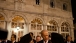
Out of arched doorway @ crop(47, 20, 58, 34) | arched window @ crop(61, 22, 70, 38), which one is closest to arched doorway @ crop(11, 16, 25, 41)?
arched doorway @ crop(47, 20, 58, 34)

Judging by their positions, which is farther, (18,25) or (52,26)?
(52,26)

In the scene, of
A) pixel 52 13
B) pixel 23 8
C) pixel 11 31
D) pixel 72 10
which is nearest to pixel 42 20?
pixel 52 13

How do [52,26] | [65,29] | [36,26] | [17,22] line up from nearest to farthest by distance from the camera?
[17,22] < [36,26] < [52,26] < [65,29]

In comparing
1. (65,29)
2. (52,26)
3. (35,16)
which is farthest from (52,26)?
(35,16)

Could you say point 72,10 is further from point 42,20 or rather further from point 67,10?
point 42,20

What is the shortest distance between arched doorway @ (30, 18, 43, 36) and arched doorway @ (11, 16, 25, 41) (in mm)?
1175

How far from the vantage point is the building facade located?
1161 cm

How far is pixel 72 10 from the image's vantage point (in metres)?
17.8

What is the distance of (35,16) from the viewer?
13172 mm

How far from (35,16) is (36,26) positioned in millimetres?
1258

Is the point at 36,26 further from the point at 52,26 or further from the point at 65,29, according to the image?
the point at 65,29

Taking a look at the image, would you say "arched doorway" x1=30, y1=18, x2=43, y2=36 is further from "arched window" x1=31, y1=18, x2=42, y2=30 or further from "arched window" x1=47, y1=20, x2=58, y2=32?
"arched window" x1=47, y1=20, x2=58, y2=32

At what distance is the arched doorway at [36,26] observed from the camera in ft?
43.5

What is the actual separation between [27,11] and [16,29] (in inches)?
93.2
